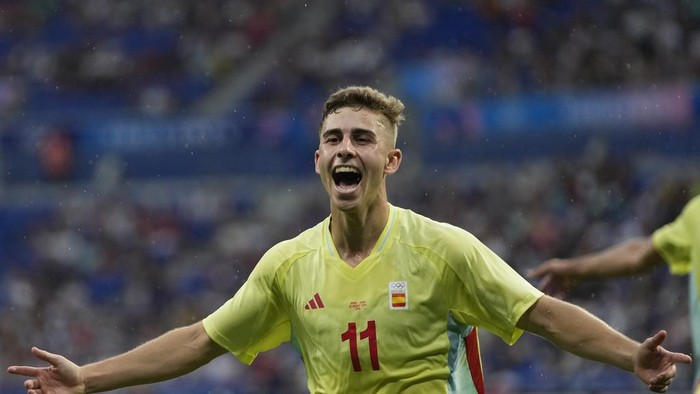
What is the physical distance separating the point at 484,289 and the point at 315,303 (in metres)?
0.68

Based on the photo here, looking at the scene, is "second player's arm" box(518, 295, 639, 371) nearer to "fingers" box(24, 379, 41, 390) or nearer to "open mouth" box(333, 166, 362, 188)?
"open mouth" box(333, 166, 362, 188)

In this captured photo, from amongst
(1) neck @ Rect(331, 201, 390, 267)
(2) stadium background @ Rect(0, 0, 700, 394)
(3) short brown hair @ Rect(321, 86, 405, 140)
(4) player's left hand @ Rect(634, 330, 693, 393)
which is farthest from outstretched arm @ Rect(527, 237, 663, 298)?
(2) stadium background @ Rect(0, 0, 700, 394)

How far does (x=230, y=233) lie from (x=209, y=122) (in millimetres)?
2198

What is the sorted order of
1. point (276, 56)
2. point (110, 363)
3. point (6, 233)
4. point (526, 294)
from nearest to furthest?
point (526, 294) → point (110, 363) → point (6, 233) → point (276, 56)

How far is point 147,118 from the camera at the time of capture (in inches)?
A: 810

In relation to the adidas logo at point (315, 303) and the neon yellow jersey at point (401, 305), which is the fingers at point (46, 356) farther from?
the adidas logo at point (315, 303)

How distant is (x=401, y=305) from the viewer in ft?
16.8

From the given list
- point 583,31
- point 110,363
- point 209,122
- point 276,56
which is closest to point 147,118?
point 209,122

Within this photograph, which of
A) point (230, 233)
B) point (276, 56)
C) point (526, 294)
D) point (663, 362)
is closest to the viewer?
point (663, 362)

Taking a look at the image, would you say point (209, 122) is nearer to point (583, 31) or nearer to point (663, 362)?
point (583, 31)

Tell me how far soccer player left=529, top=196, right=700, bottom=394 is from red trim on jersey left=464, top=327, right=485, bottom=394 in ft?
4.18

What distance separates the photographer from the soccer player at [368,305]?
201 inches

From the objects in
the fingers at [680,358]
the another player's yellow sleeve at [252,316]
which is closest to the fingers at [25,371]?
the another player's yellow sleeve at [252,316]

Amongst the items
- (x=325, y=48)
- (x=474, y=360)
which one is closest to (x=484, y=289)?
(x=474, y=360)
